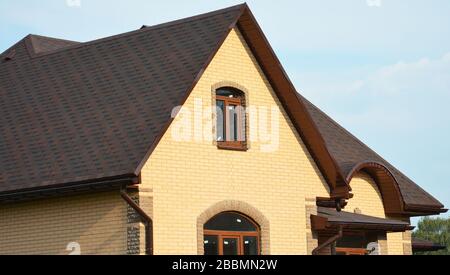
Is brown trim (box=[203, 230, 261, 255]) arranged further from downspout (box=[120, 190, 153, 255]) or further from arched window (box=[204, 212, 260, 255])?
downspout (box=[120, 190, 153, 255])

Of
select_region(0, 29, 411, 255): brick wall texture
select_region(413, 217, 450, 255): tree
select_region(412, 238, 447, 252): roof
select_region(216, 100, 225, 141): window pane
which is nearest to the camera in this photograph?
select_region(0, 29, 411, 255): brick wall texture

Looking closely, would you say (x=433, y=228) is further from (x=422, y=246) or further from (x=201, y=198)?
(x=201, y=198)

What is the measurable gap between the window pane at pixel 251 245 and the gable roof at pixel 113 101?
2.82m

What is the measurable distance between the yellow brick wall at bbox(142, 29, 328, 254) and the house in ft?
0.09

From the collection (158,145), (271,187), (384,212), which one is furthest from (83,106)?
(384,212)

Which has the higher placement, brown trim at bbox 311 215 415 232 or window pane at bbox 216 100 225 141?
window pane at bbox 216 100 225 141

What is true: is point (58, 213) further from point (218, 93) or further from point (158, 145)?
point (218, 93)

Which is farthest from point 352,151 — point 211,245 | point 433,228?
point 433,228

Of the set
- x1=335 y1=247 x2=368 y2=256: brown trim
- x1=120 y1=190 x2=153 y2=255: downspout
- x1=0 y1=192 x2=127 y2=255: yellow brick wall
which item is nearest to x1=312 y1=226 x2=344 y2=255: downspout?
x1=335 y1=247 x2=368 y2=256: brown trim

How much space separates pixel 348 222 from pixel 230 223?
3687mm

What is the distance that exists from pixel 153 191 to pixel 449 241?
73.4 metres

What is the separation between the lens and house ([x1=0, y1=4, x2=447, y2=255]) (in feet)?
72.1

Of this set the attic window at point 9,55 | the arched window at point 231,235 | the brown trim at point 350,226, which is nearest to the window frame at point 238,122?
the arched window at point 231,235
